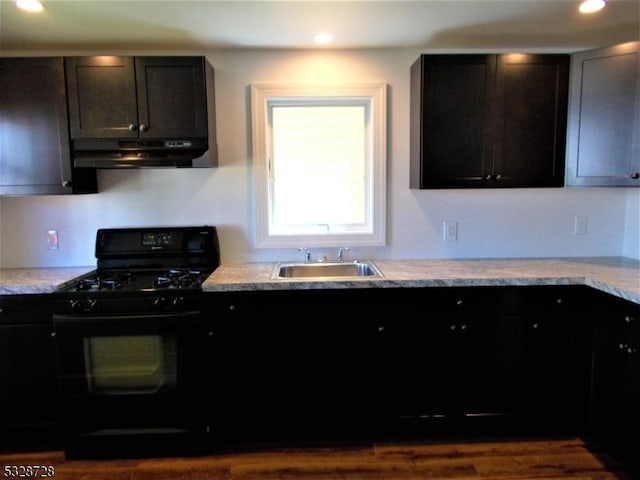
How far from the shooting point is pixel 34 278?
236cm

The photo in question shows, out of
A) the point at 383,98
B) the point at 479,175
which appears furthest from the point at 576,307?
the point at 383,98

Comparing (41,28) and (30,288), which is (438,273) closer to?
(30,288)

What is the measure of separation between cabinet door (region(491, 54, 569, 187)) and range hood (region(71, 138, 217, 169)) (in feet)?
5.78

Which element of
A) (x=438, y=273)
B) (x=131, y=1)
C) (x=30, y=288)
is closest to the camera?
(x=131, y=1)

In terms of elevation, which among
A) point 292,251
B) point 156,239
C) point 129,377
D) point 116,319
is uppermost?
point 156,239

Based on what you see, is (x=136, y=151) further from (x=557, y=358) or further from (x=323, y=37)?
(x=557, y=358)

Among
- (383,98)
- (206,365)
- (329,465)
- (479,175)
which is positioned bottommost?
(329,465)

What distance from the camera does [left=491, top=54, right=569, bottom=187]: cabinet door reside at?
241 centimetres

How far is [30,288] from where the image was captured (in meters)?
2.14

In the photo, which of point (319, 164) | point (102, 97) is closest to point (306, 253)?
point (319, 164)

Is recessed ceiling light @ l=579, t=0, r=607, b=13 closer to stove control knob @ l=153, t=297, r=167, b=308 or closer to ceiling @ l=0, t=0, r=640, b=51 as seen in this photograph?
ceiling @ l=0, t=0, r=640, b=51

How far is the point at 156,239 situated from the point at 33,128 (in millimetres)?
915

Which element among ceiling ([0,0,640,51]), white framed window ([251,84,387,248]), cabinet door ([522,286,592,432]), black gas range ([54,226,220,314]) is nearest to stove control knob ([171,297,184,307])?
black gas range ([54,226,220,314])

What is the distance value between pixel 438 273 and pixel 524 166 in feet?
2.80
